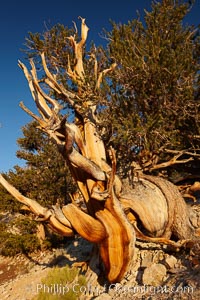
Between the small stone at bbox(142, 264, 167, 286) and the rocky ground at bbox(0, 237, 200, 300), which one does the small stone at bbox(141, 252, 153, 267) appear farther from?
the small stone at bbox(142, 264, 167, 286)

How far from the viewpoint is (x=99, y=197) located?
4.32 meters

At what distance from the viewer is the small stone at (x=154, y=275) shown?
4117 millimetres

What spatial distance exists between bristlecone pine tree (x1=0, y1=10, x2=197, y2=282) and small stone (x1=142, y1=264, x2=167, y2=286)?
0.43 metres

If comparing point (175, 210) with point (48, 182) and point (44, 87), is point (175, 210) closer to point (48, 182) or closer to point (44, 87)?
point (44, 87)

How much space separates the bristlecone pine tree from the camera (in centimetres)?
458

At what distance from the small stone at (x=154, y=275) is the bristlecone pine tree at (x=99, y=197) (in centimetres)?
43

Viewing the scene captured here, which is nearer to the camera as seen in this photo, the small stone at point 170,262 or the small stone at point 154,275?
the small stone at point 154,275

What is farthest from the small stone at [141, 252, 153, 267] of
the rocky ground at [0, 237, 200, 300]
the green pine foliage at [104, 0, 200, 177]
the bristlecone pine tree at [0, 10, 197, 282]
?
the green pine foliage at [104, 0, 200, 177]

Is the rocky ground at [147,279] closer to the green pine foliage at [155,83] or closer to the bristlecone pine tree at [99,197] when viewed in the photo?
the bristlecone pine tree at [99,197]

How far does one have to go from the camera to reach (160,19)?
6234mm

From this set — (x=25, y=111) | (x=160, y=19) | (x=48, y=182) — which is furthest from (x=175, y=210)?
(x=48, y=182)

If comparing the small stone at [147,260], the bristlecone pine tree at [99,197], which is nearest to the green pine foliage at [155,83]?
the bristlecone pine tree at [99,197]

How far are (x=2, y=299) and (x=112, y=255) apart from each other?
11.3 feet

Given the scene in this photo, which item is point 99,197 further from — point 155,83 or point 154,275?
point 155,83
